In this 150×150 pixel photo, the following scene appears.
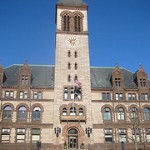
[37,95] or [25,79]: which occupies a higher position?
[25,79]

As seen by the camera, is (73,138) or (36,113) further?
(36,113)

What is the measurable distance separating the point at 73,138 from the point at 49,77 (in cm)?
1479

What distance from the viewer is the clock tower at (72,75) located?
2015 inches

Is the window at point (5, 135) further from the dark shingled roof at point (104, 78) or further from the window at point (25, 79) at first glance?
the dark shingled roof at point (104, 78)

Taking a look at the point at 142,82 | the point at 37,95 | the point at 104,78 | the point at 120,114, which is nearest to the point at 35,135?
the point at 37,95

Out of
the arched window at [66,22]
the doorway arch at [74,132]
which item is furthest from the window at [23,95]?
the arched window at [66,22]

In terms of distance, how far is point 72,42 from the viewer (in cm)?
5925

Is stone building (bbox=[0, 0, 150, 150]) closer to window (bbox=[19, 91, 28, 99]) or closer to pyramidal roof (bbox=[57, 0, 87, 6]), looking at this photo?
window (bbox=[19, 91, 28, 99])

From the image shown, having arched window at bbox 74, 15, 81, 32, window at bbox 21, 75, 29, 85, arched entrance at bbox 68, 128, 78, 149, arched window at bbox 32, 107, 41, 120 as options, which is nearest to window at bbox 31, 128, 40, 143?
arched window at bbox 32, 107, 41, 120

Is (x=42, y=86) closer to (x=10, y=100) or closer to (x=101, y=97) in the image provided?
(x=10, y=100)

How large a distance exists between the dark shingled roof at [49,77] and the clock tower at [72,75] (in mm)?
2780

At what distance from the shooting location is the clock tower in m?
51.2

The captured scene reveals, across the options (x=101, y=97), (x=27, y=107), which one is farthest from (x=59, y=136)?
(x=101, y=97)

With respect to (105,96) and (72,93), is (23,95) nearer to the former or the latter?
(72,93)
